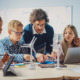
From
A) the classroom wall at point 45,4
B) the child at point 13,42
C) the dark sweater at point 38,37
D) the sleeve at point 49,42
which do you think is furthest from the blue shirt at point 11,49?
the classroom wall at point 45,4

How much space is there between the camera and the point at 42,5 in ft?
12.1

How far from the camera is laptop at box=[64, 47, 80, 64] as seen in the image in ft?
6.74

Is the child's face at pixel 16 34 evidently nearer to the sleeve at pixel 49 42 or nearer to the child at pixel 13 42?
the child at pixel 13 42

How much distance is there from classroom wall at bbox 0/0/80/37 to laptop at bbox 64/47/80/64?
5.13 ft

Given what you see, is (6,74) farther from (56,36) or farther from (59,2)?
(59,2)

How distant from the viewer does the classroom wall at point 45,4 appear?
11.9 feet

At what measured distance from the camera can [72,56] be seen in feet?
6.94

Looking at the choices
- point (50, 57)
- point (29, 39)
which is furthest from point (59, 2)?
point (50, 57)

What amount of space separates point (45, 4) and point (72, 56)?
6.27 feet

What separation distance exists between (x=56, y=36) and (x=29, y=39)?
85 cm

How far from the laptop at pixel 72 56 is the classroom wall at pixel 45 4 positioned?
1562mm

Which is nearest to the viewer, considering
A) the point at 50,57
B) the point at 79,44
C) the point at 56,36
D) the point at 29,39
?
the point at 50,57

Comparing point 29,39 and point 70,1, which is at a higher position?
point 70,1

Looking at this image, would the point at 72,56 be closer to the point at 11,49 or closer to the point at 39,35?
the point at 11,49
